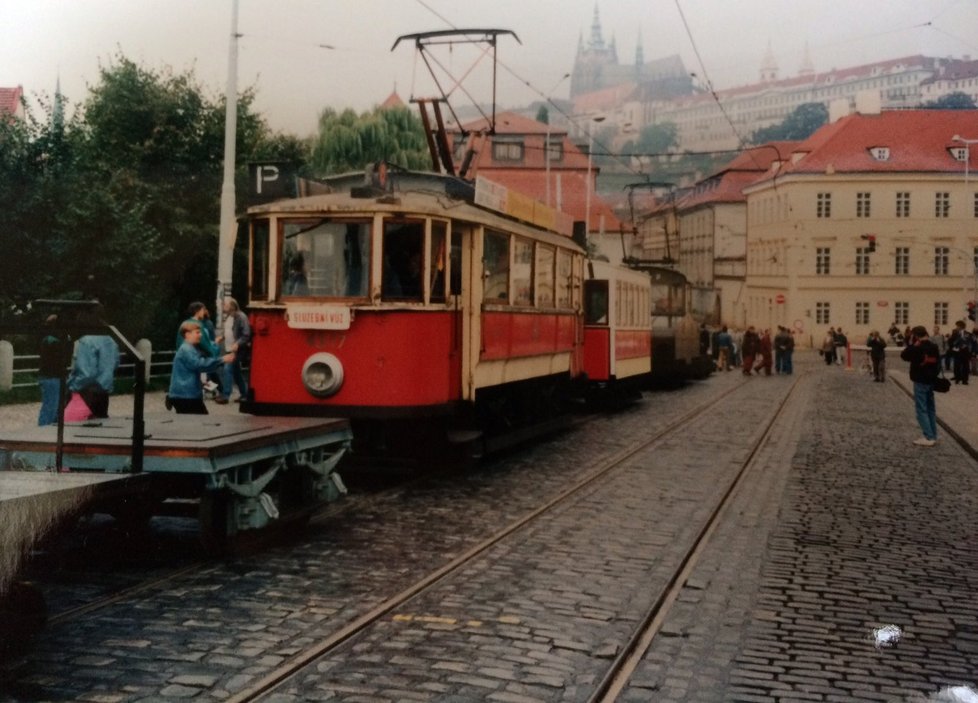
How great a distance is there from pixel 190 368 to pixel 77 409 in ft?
3.46

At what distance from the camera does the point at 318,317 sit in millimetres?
12594

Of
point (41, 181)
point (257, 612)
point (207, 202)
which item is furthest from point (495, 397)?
point (207, 202)

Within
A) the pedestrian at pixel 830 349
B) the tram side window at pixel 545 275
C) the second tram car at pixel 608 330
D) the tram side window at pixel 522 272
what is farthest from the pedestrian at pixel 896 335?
the tram side window at pixel 522 272

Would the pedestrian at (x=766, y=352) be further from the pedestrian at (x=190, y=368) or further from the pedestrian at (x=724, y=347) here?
the pedestrian at (x=190, y=368)

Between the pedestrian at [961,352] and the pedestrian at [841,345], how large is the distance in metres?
11.4

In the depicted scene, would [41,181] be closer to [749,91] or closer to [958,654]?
[958,654]

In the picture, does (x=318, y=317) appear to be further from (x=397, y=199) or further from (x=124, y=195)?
(x=124, y=195)

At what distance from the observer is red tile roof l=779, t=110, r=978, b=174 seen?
3722cm

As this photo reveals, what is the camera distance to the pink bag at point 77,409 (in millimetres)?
11328

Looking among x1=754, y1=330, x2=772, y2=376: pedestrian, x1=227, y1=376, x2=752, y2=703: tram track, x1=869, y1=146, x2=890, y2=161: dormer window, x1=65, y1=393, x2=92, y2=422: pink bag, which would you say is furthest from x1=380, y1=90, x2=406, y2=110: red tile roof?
x1=65, y1=393, x2=92, y2=422: pink bag

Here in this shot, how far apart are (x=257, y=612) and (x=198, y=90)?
27201 mm

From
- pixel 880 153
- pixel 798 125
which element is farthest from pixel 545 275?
pixel 798 125

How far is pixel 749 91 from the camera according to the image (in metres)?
56.2

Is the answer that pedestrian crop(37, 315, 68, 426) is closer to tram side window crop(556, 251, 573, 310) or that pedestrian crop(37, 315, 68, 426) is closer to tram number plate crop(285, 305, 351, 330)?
tram number plate crop(285, 305, 351, 330)
